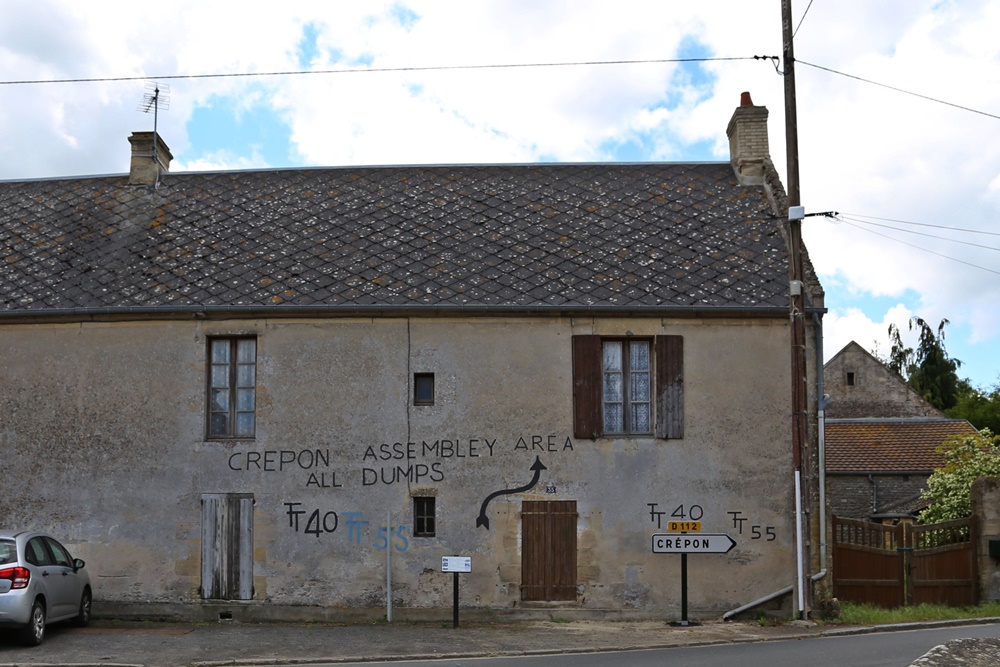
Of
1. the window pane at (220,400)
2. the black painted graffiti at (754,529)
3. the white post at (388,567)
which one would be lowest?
the white post at (388,567)

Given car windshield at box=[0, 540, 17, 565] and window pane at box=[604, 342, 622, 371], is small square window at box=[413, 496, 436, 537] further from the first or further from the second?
car windshield at box=[0, 540, 17, 565]

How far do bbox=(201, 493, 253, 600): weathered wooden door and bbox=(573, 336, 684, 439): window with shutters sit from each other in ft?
17.4

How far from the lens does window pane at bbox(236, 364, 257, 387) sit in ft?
52.6

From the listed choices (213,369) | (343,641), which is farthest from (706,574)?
(213,369)

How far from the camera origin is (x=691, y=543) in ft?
47.5

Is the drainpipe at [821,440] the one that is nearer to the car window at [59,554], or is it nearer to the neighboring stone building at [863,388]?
the car window at [59,554]

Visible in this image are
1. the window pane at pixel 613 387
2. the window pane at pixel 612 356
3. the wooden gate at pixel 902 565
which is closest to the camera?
the window pane at pixel 613 387

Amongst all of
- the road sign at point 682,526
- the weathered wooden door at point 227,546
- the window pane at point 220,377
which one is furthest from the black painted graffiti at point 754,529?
the window pane at point 220,377

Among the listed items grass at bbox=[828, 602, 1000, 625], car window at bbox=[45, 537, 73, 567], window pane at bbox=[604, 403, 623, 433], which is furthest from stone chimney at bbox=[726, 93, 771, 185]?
car window at bbox=[45, 537, 73, 567]

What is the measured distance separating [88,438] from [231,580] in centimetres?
320

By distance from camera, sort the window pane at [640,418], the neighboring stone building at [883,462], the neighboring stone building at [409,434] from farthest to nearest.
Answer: the neighboring stone building at [883,462] < the window pane at [640,418] < the neighboring stone building at [409,434]

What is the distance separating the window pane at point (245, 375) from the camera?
1605 cm

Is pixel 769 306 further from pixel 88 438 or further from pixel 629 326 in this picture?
pixel 88 438

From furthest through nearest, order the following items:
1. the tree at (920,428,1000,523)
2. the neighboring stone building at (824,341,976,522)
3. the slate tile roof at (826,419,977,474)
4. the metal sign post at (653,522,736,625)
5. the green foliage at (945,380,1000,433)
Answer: the green foliage at (945,380,1000,433) → the slate tile roof at (826,419,977,474) → the neighboring stone building at (824,341,976,522) → the tree at (920,428,1000,523) → the metal sign post at (653,522,736,625)
